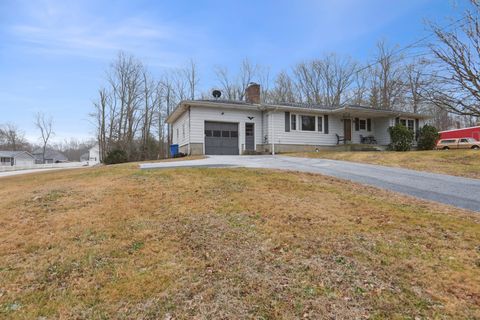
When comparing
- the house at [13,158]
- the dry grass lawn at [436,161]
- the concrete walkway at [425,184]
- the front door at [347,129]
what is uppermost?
the front door at [347,129]

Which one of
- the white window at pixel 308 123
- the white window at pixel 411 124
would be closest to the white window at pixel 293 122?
the white window at pixel 308 123

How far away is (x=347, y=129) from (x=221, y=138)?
9.55 metres

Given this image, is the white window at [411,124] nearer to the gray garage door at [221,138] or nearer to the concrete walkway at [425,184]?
the gray garage door at [221,138]

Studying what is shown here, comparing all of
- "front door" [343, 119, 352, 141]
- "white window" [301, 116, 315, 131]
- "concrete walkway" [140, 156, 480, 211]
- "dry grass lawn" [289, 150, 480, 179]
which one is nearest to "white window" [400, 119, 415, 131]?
"front door" [343, 119, 352, 141]

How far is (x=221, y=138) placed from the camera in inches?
718

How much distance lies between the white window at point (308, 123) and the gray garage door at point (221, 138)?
4.78 metres

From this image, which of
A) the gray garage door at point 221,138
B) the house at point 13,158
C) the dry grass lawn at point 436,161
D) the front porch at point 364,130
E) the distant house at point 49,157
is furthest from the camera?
the distant house at point 49,157

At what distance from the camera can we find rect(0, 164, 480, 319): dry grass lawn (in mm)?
2559

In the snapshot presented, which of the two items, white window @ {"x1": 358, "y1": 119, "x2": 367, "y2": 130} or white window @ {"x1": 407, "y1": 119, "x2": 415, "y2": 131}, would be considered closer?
white window @ {"x1": 358, "y1": 119, "x2": 367, "y2": 130}

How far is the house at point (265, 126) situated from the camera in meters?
17.6

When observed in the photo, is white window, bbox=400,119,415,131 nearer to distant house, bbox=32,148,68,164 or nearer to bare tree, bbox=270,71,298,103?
bare tree, bbox=270,71,298,103

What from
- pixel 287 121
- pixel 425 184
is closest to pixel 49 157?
pixel 287 121

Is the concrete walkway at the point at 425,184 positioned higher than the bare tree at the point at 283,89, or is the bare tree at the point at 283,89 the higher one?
the bare tree at the point at 283,89

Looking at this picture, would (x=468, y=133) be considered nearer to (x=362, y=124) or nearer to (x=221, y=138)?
(x=362, y=124)
